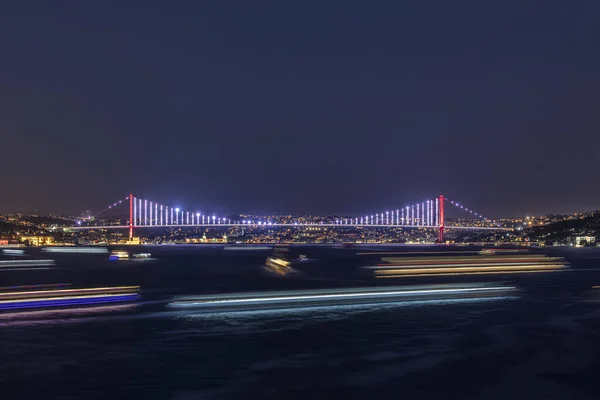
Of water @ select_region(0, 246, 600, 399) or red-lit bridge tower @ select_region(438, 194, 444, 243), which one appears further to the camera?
red-lit bridge tower @ select_region(438, 194, 444, 243)

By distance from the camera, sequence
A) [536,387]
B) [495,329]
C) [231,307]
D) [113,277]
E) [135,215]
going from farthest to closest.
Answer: [135,215] → [113,277] → [231,307] → [495,329] → [536,387]

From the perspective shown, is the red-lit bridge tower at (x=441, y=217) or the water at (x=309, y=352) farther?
the red-lit bridge tower at (x=441, y=217)

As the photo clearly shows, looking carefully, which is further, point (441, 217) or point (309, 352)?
point (441, 217)

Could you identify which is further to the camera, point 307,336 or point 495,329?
point 495,329

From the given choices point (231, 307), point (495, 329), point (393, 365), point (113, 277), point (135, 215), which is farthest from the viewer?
point (135, 215)

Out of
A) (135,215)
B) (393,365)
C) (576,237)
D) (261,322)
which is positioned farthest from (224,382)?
(576,237)

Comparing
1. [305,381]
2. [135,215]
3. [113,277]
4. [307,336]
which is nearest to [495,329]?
[307,336]

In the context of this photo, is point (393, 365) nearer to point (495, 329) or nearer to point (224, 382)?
point (224, 382)
